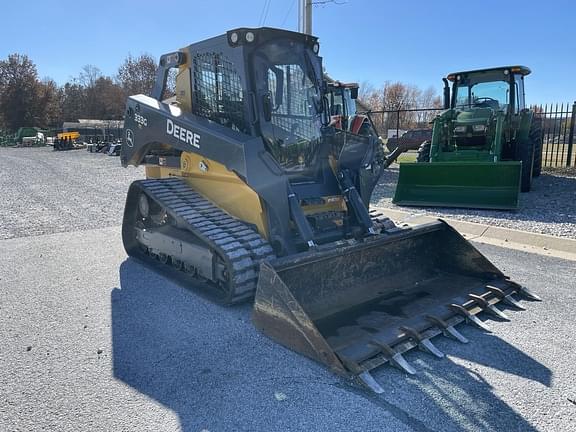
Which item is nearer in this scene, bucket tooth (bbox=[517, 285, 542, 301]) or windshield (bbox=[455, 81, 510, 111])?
bucket tooth (bbox=[517, 285, 542, 301])

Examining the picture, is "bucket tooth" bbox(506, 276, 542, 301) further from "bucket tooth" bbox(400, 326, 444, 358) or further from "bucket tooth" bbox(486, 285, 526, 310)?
"bucket tooth" bbox(400, 326, 444, 358)

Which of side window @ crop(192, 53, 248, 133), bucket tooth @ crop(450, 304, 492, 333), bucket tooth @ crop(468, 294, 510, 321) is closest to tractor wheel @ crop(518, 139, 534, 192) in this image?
bucket tooth @ crop(468, 294, 510, 321)

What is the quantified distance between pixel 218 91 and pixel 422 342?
10.7 feet

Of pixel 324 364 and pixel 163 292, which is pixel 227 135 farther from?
pixel 324 364

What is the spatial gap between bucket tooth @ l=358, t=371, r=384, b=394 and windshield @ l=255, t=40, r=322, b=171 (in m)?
2.56

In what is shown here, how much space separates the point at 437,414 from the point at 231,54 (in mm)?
3731

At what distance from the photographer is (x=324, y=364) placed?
313 centimetres

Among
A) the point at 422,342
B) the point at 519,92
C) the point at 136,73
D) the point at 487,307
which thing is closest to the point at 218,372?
the point at 422,342

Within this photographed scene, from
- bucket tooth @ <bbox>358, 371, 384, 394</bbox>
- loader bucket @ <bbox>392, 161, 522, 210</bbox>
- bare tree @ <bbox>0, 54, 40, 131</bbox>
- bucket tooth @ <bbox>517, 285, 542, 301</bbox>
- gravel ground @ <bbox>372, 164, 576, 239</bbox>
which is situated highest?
bare tree @ <bbox>0, 54, 40, 131</bbox>

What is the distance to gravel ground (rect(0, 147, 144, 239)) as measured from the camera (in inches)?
320

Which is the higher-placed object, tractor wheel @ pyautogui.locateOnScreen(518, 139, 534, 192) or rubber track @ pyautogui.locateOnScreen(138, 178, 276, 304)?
tractor wheel @ pyautogui.locateOnScreen(518, 139, 534, 192)

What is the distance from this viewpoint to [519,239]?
21.7ft

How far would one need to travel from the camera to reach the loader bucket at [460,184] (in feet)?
28.3

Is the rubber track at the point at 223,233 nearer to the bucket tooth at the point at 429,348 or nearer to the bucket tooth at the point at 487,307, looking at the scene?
the bucket tooth at the point at 429,348
